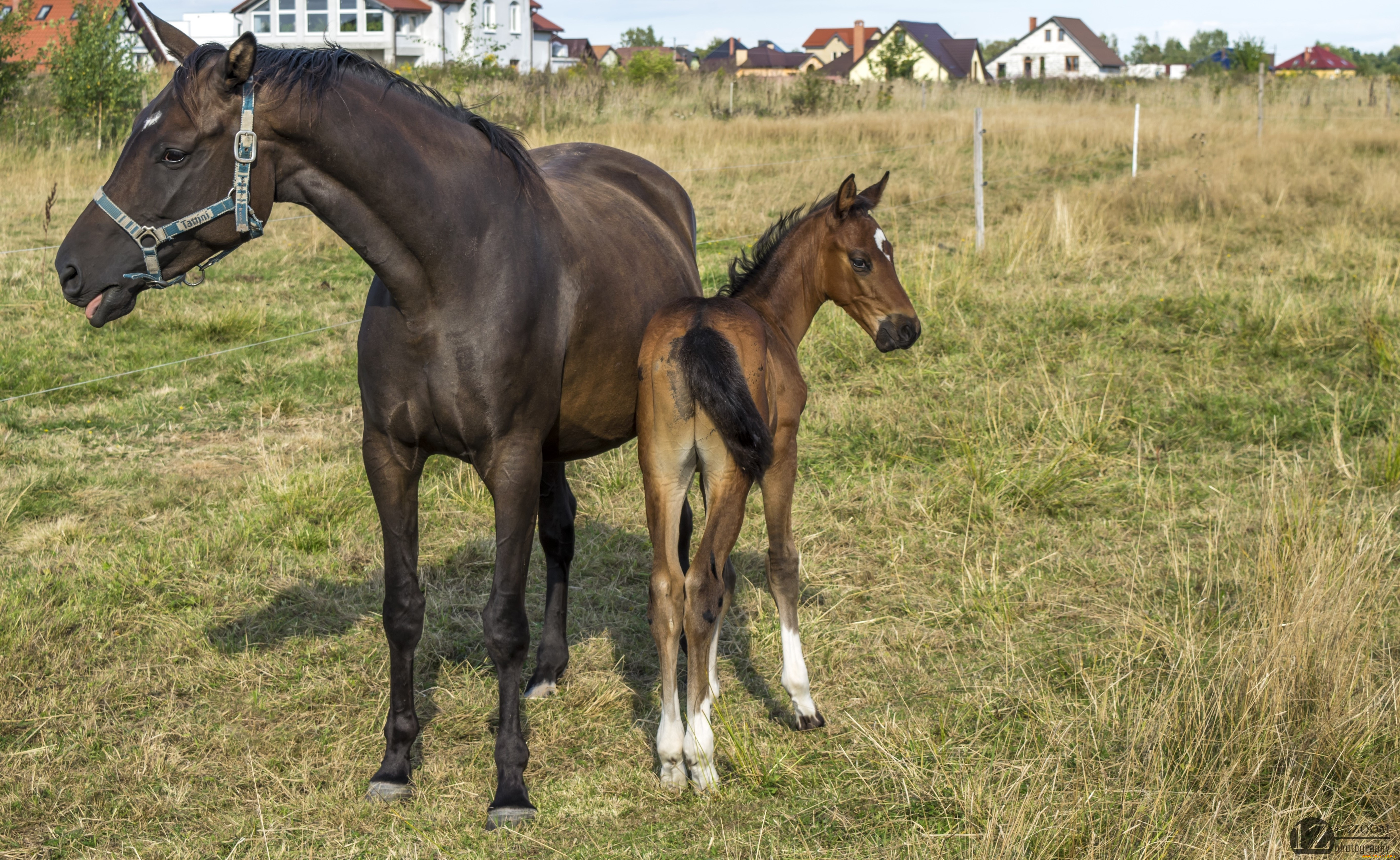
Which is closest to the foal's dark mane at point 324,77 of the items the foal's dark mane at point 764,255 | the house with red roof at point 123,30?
the house with red roof at point 123,30

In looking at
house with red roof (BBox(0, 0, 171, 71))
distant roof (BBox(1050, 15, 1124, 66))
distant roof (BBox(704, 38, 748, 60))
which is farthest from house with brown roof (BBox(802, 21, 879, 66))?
house with red roof (BBox(0, 0, 171, 71))

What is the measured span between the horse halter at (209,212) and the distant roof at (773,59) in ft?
242

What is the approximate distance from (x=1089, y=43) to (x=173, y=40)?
7657cm

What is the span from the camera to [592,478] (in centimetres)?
580

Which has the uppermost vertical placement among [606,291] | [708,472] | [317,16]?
[317,16]

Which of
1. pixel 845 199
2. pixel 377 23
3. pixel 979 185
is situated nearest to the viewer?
pixel 845 199

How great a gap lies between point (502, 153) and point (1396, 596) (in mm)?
3687

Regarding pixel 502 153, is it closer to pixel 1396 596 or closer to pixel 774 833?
pixel 774 833

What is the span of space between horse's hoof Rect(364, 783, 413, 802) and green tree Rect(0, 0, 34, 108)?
1415 cm

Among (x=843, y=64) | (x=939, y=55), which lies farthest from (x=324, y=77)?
(x=843, y=64)

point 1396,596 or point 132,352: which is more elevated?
point 132,352

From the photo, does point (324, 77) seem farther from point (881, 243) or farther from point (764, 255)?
point (881, 243)

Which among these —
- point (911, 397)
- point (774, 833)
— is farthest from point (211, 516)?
point (911, 397)

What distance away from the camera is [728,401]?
2.96m
